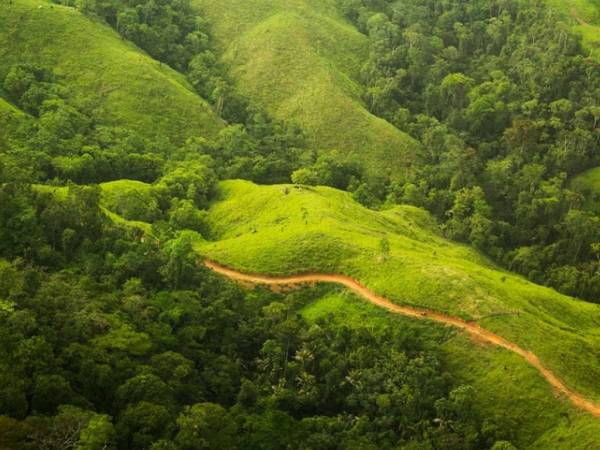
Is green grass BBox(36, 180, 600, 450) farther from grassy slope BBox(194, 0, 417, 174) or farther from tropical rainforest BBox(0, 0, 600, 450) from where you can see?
grassy slope BBox(194, 0, 417, 174)

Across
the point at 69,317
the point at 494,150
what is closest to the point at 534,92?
the point at 494,150

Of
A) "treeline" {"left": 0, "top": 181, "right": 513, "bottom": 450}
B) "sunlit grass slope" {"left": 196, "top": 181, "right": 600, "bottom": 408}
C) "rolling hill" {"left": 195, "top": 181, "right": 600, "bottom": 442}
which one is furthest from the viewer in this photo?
"sunlit grass slope" {"left": 196, "top": 181, "right": 600, "bottom": 408}

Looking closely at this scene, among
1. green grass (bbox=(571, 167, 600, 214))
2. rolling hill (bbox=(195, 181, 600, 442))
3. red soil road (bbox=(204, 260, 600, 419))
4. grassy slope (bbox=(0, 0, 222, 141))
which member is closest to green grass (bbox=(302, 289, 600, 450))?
rolling hill (bbox=(195, 181, 600, 442))

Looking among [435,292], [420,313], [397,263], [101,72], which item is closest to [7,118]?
[101,72]

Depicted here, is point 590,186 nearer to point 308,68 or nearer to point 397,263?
point 397,263

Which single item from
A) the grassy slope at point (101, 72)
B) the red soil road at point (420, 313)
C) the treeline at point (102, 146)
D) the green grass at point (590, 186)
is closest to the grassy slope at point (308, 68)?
the treeline at point (102, 146)

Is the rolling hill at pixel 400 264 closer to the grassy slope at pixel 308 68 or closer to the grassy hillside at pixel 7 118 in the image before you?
the grassy slope at pixel 308 68

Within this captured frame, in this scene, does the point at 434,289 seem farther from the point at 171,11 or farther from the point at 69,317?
the point at 171,11
